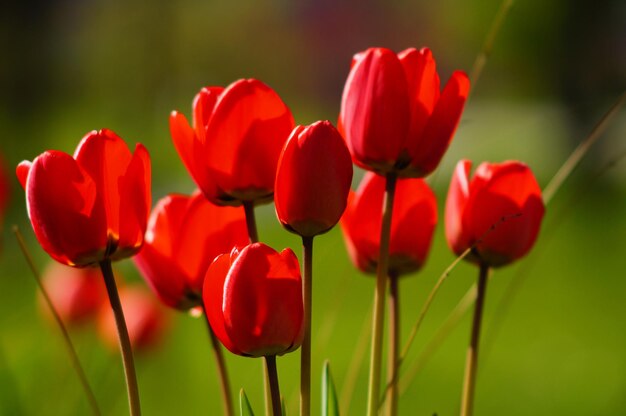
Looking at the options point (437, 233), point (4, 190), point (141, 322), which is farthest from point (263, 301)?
point (437, 233)

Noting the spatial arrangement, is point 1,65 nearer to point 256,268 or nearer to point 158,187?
point 158,187

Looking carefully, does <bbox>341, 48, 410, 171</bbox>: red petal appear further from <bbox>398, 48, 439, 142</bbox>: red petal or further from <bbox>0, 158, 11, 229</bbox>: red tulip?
<bbox>0, 158, 11, 229</bbox>: red tulip

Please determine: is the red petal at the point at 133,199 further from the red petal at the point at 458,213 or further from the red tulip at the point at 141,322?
the red tulip at the point at 141,322

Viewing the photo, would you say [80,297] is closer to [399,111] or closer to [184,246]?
[184,246]

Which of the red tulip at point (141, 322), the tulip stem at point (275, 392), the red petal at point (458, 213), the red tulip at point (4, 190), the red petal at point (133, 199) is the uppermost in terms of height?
the red petal at point (133, 199)

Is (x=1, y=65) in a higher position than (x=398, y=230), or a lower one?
lower

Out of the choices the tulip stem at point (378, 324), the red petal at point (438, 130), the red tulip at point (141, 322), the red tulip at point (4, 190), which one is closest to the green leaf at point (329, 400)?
the tulip stem at point (378, 324)

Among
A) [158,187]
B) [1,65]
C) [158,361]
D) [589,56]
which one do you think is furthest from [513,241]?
[158,187]
